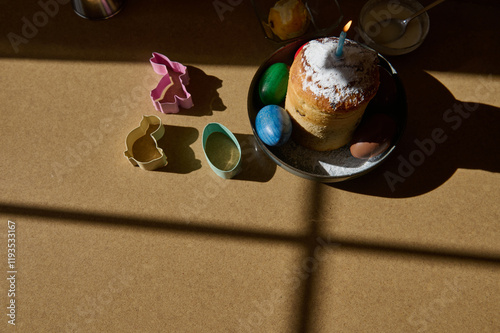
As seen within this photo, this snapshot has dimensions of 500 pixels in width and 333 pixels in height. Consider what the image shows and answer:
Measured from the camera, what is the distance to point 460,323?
95 cm

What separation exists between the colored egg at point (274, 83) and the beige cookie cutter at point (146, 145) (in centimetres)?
29

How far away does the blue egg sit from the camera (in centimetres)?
94

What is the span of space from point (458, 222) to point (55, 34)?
1.27 m

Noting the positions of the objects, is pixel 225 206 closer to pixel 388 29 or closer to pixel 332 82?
pixel 332 82

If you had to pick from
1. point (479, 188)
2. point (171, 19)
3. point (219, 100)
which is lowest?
point (479, 188)

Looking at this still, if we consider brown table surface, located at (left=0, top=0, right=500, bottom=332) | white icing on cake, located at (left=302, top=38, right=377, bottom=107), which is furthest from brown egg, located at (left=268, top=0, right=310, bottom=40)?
white icing on cake, located at (left=302, top=38, right=377, bottom=107)

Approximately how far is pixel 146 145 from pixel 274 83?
0.39 m

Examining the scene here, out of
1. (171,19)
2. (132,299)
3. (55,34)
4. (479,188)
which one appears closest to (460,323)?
(479,188)

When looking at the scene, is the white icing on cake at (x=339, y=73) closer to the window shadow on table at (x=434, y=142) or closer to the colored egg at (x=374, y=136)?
the colored egg at (x=374, y=136)

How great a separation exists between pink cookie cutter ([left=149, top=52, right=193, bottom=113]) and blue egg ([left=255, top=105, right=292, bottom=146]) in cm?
25

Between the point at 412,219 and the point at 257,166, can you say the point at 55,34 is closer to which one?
the point at 257,166

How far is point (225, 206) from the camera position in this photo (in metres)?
1.05

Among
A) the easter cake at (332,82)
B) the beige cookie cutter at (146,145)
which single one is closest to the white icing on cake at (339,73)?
the easter cake at (332,82)

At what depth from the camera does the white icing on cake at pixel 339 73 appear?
0.85m
